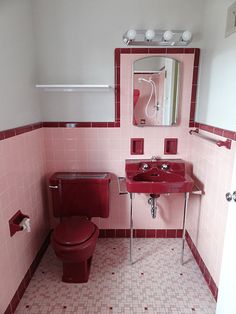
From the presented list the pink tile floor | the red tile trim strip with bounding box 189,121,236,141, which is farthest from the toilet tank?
the red tile trim strip with bounding box 189,121,236,141

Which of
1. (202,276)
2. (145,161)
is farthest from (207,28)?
(202,276)

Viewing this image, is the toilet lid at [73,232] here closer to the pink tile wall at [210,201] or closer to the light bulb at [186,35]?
the pink tile wall at [210,201]

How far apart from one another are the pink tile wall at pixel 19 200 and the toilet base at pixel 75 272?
31cm

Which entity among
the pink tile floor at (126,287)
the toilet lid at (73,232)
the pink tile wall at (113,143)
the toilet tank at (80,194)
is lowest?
the pink tile floor at (126,287)

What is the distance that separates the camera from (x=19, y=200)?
5.20 ft

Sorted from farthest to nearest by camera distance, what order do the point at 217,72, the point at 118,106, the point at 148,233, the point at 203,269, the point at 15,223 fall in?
the point at 148,233
the point at 118,106
the point at 203,269
the point at 217,72
the point at 15,223

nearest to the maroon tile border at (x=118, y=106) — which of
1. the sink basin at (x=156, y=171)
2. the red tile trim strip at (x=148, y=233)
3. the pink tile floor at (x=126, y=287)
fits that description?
the sink basin at (x=156, y=171)

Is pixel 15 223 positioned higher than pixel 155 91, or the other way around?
pixel 155 91

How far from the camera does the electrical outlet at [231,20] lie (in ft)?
4.32

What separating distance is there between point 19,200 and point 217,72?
5.64 feet

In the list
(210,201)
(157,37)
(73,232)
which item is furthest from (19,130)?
(210,201)

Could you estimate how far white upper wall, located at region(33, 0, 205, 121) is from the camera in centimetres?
181

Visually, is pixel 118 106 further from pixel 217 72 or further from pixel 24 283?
pixel 24 283

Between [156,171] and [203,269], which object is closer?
[203,269]
